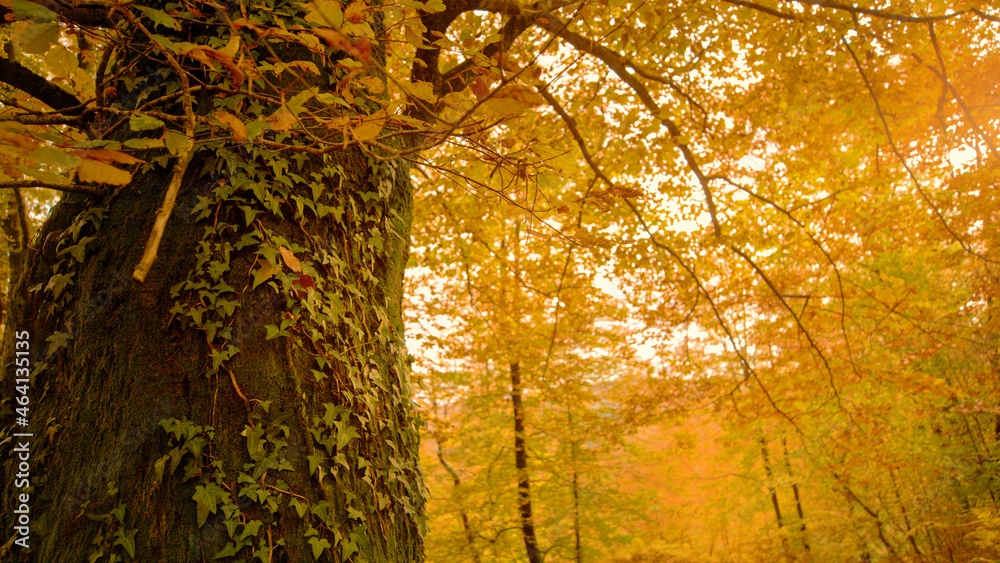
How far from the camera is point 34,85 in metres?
1.68

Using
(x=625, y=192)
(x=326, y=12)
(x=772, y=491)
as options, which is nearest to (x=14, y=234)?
(x=326, y=12)

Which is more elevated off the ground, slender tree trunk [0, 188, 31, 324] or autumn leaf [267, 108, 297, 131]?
slender tree trunk [0, 188, 31, 324]

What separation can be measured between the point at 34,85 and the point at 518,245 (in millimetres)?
5881

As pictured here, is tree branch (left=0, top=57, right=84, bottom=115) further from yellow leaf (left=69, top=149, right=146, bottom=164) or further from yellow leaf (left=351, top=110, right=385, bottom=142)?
yellow leaf (left=351, top=110, right=385, bottom=142)

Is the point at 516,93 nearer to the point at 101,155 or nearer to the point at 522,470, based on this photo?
the point at 101,155

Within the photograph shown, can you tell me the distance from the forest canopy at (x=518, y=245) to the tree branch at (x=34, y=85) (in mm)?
11

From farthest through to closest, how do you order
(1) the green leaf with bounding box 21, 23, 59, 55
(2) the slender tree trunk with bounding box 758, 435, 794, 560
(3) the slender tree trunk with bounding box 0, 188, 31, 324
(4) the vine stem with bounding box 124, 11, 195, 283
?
(2) the slender tree trunk with bounding box 758, 435, 794, 560
(3) the slender tree trunk with bounding box 0, 188, 31, 324
(1) the green leaf with bounding box 21, 23, 59, 55
(4) the vine stem with bounding box 124, 11, 195, 283

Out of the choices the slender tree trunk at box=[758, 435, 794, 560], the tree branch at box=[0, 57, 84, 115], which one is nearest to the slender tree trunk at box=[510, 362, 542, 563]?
the slender tree trunk at box=[758, 435, 794, 560]

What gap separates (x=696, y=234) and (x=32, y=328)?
217 inches

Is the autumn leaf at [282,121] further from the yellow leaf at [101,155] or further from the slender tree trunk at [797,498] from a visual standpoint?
the slender tree trunk at [797,498]

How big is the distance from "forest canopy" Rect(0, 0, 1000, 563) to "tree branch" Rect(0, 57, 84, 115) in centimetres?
1

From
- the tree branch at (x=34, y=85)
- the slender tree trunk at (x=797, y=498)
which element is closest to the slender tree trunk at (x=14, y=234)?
the tree branch at (x=34, y=85)

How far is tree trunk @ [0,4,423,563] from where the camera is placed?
131 cm

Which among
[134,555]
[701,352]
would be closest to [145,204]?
[134,555]
